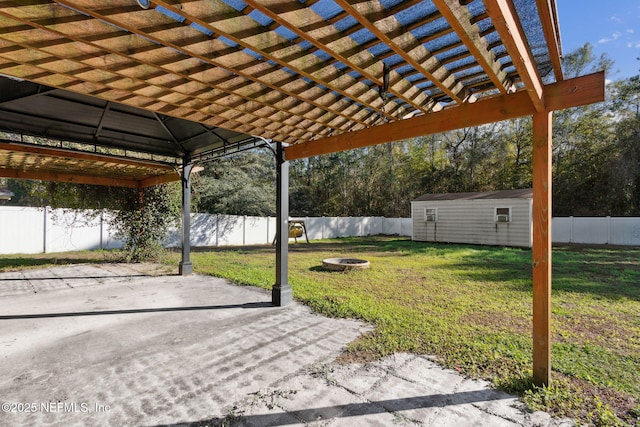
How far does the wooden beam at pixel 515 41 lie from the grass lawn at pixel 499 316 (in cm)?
214

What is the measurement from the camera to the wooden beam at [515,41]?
1.31m

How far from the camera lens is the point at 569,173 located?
1625cm

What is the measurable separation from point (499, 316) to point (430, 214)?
1073 cm

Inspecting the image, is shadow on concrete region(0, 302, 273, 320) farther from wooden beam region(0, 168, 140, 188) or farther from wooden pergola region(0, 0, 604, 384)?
wooden beam region(0, 168, 140, 188)

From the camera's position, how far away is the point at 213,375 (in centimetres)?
242

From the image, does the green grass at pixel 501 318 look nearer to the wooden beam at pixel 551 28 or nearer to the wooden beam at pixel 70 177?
A: the wooden beam at pixel 551 28

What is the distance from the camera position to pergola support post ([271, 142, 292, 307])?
172 inches

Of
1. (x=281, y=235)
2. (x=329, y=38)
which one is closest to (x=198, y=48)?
(x=329, y=38)

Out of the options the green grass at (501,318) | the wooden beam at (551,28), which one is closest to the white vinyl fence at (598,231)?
the green grass at (501,318)

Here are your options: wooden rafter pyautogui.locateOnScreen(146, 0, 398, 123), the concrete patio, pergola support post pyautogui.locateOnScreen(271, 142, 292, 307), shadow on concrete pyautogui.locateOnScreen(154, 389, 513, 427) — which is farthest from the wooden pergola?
pergola support post pyautogui.locateOnScreen(271, 142, 292, 307)

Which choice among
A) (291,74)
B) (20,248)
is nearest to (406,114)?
(291,74)

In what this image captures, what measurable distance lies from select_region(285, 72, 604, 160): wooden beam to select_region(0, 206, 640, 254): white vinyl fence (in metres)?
7.42

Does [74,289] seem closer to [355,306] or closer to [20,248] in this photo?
[355,306]

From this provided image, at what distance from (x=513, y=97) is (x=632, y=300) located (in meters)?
4.67
